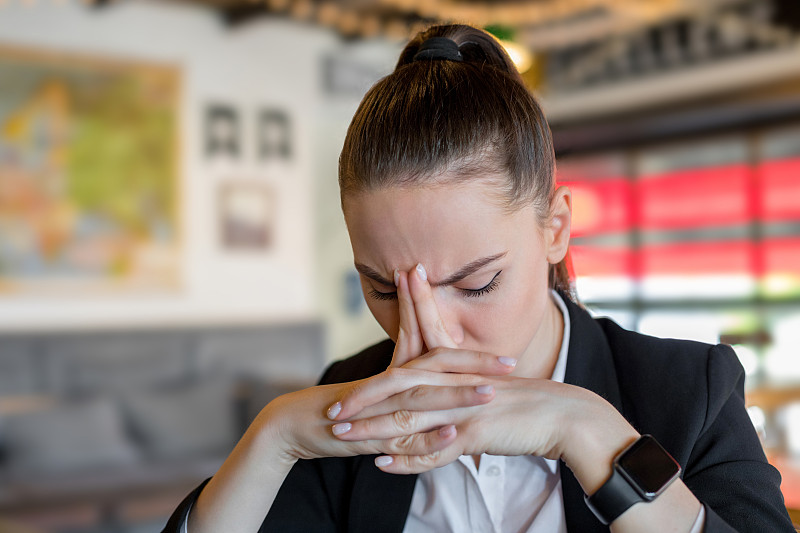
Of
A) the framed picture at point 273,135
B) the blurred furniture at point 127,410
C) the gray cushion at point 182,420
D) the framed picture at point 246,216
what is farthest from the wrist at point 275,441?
the framed picture at point 273,135

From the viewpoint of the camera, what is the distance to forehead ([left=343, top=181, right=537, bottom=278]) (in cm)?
94

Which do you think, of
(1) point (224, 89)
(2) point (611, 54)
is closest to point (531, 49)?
(2) point (611, 54)

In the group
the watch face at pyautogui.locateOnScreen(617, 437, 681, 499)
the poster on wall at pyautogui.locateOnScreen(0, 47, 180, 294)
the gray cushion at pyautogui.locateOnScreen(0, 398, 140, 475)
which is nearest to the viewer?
the watch face at pyautogui.locateOnScreen(617, 437, 681, 499)

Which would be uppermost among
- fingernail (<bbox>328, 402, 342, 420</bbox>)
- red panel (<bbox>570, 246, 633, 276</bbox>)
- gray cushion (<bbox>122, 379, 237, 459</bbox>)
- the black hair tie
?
the black hair tie

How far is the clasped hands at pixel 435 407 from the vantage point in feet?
2.98

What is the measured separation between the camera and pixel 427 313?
0.97 m

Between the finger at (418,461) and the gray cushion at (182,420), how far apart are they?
3.29 meters

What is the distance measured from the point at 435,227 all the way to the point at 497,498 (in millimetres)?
412

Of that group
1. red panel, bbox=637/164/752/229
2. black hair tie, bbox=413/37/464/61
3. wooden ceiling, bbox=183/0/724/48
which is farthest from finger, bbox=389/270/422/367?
red panel, bbox=637/164/752/229

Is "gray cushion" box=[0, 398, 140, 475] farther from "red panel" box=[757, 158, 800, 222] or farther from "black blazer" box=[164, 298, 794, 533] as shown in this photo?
"red panel" box=[757, 158, 800, 222]

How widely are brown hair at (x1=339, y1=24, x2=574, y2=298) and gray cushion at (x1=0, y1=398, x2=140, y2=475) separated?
3.07 m

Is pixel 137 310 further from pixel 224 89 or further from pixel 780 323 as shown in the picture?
pixel 780 323

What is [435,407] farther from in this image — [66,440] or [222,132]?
[222,132]

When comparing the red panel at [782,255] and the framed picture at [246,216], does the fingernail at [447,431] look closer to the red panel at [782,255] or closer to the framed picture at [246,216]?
the framed picture at [246,216]
